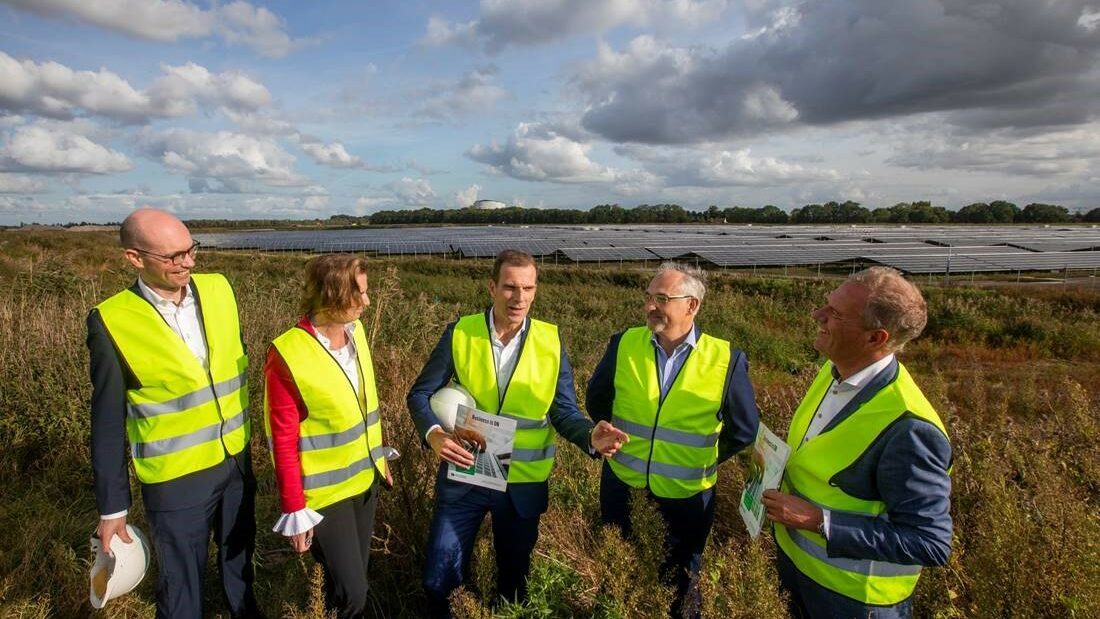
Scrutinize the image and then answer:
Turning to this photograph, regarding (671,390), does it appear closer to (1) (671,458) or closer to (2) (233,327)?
(1) (671,458)

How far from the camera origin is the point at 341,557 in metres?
2.61

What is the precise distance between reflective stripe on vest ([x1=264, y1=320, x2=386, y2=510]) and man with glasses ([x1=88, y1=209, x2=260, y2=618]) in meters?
0.31

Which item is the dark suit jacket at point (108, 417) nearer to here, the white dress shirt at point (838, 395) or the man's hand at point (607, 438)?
the man's hand at point (607, 438)

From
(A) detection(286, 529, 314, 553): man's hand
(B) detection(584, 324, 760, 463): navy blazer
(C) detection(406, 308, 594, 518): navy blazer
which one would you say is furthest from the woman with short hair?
(B) detection(584, 324, 760, 463): navy blazer

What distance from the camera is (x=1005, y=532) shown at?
7.16 ft

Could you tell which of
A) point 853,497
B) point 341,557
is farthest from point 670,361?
point 341,557

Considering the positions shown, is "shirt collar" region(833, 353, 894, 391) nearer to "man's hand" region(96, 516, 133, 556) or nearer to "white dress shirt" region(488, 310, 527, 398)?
"white dress shirt" region(488, 310, 527, 398)

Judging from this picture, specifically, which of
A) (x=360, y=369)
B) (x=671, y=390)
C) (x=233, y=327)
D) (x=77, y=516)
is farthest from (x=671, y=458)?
Result: (x=77, y=516)

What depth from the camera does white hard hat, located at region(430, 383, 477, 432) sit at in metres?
2.74

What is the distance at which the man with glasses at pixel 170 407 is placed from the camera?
233cm

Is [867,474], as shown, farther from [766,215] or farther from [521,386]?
[766,215]

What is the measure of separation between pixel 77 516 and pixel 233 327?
2520mm

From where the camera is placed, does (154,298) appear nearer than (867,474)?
No

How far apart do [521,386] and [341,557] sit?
3.77ft
